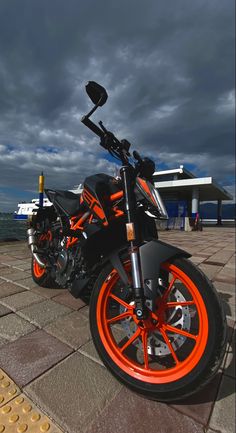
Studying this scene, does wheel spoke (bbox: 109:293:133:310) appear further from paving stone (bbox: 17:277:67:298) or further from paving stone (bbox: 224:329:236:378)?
paving stone (bbox: 17:277:67:298)

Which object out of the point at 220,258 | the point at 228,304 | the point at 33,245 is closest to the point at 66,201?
the point at 33,245

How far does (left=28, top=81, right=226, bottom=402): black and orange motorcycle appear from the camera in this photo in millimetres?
1310

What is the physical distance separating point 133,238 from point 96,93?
1087mm

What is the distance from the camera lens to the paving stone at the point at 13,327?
76.0 inches

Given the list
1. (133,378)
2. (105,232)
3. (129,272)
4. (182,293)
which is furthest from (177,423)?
(105,232)

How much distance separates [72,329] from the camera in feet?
6.84

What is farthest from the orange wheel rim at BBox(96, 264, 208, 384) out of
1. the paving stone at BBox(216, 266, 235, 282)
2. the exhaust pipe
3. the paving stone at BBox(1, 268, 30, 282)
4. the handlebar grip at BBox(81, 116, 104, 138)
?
the paving stone at BBox(216, 266, 235, 282)

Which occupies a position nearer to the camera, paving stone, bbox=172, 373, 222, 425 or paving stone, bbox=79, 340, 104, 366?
paving stone, bbox=172, 373, 222, 425

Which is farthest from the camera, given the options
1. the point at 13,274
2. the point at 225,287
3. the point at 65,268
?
the point at 13,274

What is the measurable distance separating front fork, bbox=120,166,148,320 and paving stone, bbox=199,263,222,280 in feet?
9.95

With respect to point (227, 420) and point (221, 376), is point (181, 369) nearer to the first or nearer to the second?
point (227, 420)

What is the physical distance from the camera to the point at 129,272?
1.68 meters

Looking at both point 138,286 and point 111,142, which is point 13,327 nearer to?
point 138,286

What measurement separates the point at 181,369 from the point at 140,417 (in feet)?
1.05
